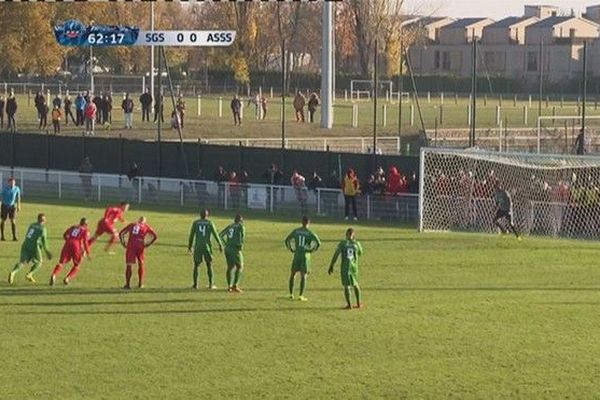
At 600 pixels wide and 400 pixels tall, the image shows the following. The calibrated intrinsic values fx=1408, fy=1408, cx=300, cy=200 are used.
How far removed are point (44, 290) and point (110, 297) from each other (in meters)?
1.64

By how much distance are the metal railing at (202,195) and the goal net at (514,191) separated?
5.70ft

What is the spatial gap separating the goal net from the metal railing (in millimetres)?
1736

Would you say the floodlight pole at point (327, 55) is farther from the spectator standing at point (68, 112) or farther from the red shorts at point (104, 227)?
the red shorts at point (104, 227)

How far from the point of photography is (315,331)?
23938 millimetres

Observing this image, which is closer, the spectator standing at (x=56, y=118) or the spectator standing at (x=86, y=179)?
the spectator standing at (x=86, y=179)

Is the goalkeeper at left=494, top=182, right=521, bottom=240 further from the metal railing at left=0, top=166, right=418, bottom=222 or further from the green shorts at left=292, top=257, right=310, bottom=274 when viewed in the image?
the green shorts at left=292, top=257, right=310, bottom=274

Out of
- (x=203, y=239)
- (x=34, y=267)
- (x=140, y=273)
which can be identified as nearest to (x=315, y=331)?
(x=203, y=239)

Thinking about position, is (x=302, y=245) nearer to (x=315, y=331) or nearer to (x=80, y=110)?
(x=315, y=331)

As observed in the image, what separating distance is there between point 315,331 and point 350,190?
19085 millimetres

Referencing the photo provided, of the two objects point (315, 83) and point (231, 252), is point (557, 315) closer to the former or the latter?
point (231, 252)

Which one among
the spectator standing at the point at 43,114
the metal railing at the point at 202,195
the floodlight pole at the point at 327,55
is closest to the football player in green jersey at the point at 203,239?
the metal railing at the point at 202,195

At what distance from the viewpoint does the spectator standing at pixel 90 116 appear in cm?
5769

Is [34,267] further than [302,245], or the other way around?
[34,267]

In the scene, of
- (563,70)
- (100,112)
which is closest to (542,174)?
(100,112)
